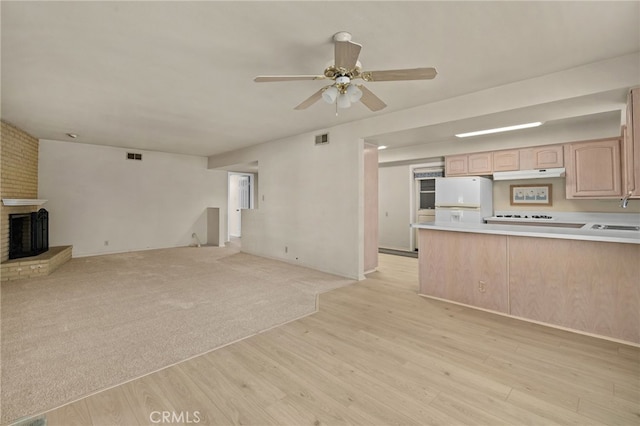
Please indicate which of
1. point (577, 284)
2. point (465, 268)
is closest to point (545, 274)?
point (577, 284)

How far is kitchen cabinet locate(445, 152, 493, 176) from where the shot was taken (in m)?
5.42

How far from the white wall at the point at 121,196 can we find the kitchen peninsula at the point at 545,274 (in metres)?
6.43

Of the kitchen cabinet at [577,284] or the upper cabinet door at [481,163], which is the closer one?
the kitchen cabinet at [577,284]

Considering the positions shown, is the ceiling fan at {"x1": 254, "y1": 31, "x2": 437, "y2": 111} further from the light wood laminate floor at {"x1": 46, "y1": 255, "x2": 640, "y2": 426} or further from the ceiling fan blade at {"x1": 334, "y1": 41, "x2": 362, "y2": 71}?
the light wood laminate floor at {"x1": 46, "y1": 255, "x2": 640, "y2": 426}

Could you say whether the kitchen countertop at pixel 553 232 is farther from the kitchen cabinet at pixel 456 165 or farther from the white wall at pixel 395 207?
the white wall at pixel 395 207

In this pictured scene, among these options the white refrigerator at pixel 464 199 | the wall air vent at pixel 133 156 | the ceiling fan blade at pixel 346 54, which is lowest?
the white refrigerator at pixel 464 199

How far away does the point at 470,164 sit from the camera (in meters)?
5.64

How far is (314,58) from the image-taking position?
251 cm

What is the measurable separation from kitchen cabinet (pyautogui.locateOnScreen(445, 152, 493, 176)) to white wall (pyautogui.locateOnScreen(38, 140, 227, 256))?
6123mm

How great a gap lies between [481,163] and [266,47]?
4.88 meters

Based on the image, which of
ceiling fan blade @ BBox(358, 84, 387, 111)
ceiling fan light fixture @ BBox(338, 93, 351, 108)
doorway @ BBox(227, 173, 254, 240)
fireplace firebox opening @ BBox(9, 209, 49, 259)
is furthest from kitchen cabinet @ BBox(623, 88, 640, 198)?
doorway @ BBox(227, 173, 254, 240)

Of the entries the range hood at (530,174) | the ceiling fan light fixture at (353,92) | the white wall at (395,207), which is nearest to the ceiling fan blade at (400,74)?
the ceiling fan light fixture at (353,92)

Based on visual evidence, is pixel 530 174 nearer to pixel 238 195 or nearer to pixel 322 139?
pixel 322 139

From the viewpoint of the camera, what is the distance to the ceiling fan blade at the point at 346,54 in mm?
1872
